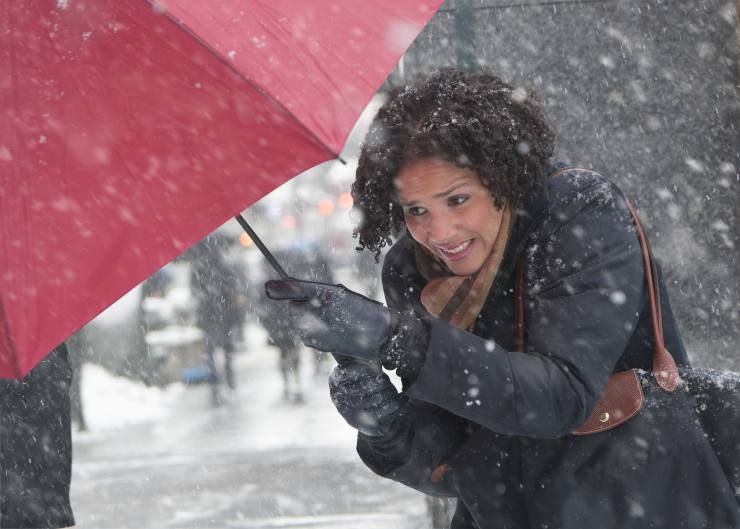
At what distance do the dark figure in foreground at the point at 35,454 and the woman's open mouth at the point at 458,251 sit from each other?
74.3 inches

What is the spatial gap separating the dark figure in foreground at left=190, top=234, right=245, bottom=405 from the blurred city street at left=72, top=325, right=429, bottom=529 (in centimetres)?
59

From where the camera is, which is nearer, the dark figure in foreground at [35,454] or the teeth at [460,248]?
the teeth at [460,248]

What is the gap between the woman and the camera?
2189 millimetres

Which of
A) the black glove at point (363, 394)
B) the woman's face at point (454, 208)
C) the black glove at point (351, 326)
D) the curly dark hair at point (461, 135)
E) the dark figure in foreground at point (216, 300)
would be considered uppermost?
the dark figure in foreground at point (216, 300)

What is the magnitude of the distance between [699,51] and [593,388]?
8.68 feet

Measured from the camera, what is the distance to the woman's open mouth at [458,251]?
8.57ft

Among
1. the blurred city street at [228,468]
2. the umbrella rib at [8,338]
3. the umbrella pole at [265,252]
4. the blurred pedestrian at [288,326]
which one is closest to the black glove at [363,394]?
the umbrella pole at [265,252]

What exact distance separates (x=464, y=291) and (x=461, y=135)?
1.21 ft

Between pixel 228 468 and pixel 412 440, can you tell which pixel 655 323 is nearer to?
pixel 412 440

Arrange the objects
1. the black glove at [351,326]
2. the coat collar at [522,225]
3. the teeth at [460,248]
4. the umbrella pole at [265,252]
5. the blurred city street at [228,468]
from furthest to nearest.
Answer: the blurred city street at [228,468]
the teeth at [460,248]
the coat collar at [522,225]
the umbrella pole at [265,252]
the black glove at [351,326]

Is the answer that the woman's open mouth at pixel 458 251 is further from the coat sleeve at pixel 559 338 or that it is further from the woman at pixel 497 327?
the coat sleeve at pixel 559 338

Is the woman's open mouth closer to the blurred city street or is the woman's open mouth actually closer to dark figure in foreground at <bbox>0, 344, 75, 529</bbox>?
dark figure in foreground at <bbox>0, 344, 75, 529</bbox>

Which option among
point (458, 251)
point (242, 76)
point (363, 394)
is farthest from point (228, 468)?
point (242, 76)

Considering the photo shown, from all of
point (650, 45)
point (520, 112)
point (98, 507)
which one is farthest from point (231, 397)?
point (520, 112)
